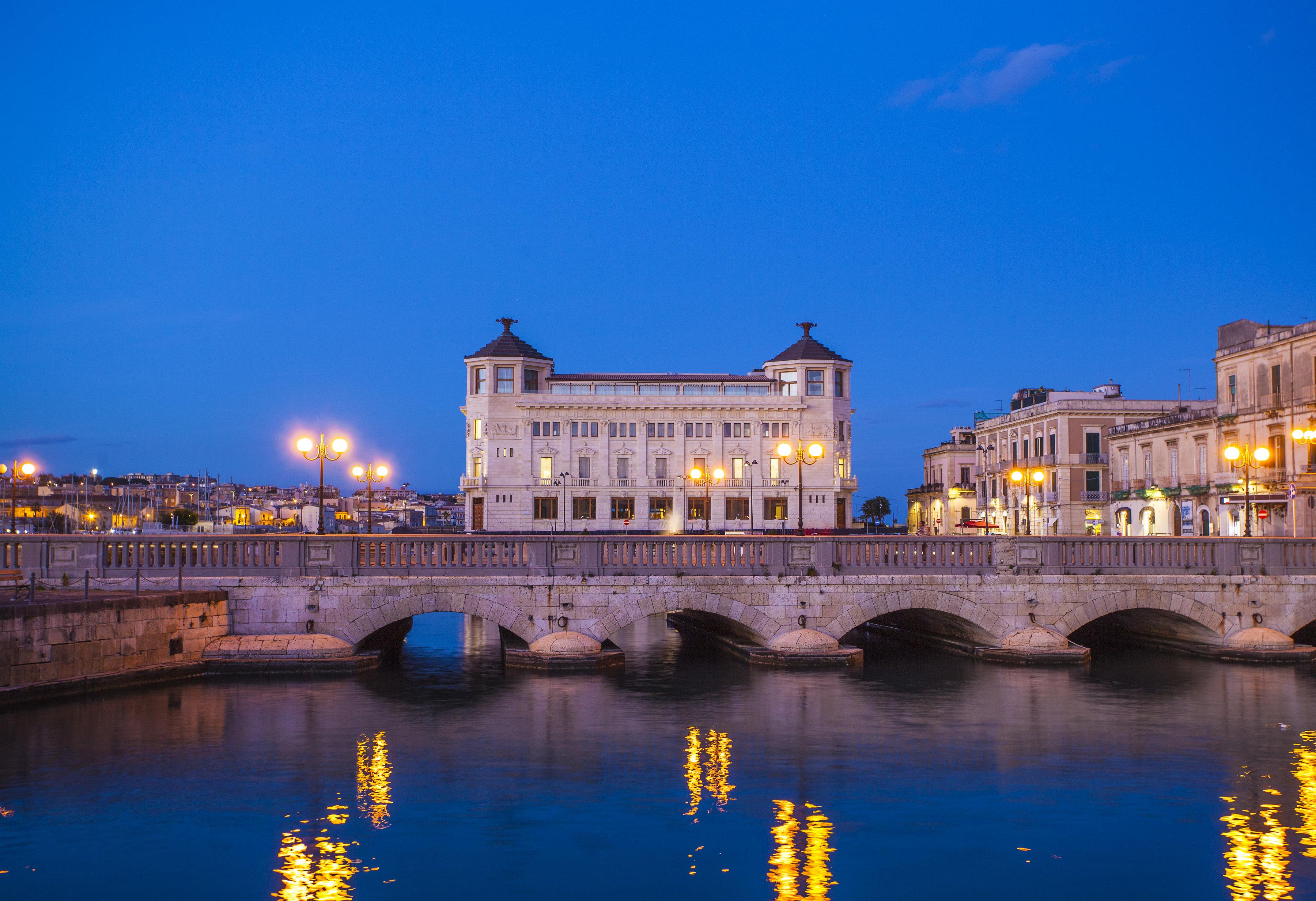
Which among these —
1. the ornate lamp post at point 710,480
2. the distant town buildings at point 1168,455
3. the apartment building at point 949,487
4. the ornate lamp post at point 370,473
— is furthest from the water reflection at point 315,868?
the apartment building at point 949,487

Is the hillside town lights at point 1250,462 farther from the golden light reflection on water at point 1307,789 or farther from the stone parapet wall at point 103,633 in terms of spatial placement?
the stone parapet wall at point 103,633

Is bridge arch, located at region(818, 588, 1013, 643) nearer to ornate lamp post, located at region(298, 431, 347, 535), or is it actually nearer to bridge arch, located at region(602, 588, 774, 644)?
bridge arch, located at region(602, 588, 774, 644)

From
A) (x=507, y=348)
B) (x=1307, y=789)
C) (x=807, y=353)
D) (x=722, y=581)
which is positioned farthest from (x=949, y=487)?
(x=1307, y=789)

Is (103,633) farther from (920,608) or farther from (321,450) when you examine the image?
(920,608)

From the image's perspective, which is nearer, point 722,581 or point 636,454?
point 722,581

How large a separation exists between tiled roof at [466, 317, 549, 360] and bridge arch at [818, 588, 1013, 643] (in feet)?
207

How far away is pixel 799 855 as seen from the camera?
12.2m

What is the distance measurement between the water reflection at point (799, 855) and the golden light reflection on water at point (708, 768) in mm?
946

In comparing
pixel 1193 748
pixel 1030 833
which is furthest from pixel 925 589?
pixel 1030 833

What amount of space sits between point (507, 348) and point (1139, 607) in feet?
216

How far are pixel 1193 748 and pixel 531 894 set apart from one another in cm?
1210

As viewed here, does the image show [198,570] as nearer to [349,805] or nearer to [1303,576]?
[349,805]

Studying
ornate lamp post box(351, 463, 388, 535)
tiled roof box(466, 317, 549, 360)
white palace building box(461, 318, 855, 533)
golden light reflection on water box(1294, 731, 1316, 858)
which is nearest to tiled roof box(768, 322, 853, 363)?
white palace building box(461, 318, 855, 533)

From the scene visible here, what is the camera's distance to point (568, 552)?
24.0 m
